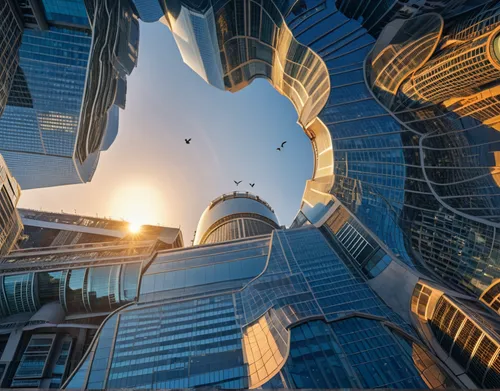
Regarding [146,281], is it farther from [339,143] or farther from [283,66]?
[283,66]

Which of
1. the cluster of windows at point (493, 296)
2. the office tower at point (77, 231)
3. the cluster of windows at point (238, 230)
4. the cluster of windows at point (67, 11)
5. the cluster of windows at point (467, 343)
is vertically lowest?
the cluster of windows at point (467, 343)

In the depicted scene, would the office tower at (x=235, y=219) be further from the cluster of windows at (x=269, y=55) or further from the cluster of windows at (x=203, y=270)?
the cluster of windows at (x=269, y=55)

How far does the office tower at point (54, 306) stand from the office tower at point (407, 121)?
50688mm

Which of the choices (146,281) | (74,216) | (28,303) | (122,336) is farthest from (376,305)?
(74,216)

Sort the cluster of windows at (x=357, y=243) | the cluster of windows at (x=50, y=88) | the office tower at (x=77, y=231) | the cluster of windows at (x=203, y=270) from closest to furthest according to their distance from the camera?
the cluster of windows at (x=357, y=243), the cluster of windows at (x=203, y=270), the cluster of windows at (x=50, y=88), the office tower at (x=77, y=231)

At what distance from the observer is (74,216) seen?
13800 cm

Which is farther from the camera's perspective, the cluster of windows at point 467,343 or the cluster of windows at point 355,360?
the cluster of windows at point 467,343

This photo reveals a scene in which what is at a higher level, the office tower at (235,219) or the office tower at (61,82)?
the office tower at (61,82)

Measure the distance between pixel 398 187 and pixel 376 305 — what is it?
3198 cm

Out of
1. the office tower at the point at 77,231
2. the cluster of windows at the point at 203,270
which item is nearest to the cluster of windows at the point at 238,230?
the office tower at the point at 77,231

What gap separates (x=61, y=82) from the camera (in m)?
103

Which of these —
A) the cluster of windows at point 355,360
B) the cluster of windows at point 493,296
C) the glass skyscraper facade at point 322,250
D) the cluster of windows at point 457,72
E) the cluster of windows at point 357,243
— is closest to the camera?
the cluster of windows at point 355,360

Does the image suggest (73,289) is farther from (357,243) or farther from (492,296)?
(492,296)

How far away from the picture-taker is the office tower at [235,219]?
106 metres
